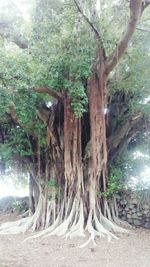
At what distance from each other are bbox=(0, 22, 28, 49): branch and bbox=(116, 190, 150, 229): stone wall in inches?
143

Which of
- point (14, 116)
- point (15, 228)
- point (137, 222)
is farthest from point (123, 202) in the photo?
point (14, 116)

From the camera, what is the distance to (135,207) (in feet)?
21.6

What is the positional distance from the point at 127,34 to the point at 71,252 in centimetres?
322

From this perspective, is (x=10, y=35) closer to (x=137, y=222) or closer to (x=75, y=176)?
(x=75, y=176)

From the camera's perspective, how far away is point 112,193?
6355 mm

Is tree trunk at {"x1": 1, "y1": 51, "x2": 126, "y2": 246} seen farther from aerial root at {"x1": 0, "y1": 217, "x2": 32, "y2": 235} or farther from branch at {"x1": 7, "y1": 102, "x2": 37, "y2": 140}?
branch at {"x1": 7, "y1": 102, "x2": 37, "y2": 140}

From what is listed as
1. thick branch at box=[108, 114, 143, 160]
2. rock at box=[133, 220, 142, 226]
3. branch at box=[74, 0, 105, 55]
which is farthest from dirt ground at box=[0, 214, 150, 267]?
branch at box=[74, 0, 105, 55]

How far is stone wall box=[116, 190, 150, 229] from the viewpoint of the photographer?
646cm

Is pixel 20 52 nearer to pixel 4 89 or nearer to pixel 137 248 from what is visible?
pixel 4 89

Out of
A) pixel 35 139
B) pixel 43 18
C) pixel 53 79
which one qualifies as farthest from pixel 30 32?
pixel 35 139

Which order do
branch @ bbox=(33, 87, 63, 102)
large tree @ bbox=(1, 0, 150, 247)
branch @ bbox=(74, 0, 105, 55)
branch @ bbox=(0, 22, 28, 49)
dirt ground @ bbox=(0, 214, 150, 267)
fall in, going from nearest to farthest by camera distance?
dirt ground @ bbox=(0, 214, 150, 267)
branch @ bbox=(74, 0, 105, 55)
large tree @ bbox=(1, 0, 150, 247)
branch @ bbox=(33, 87, 63, 102)
branch @ bbox=(0, 22, 28, 49)

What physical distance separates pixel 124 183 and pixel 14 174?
9.60 ft

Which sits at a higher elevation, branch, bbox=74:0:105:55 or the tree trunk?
branch, bbox=74:0:105:55

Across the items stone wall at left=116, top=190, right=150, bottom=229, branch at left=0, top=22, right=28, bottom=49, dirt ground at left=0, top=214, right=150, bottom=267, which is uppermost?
branch at left=0, top=22, right=28, bottom=49
